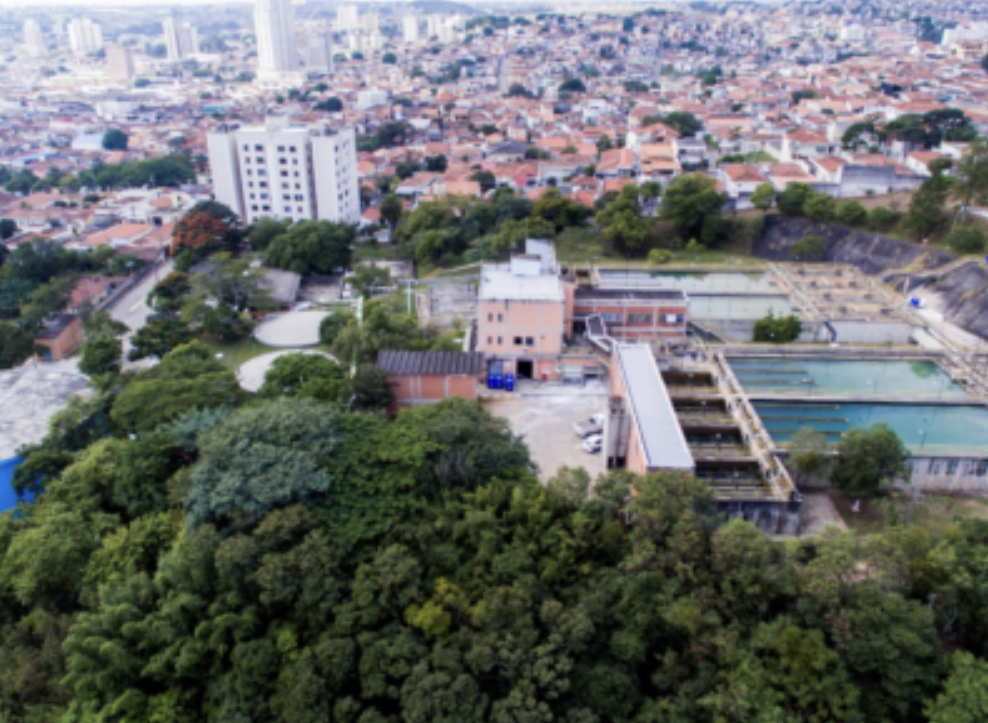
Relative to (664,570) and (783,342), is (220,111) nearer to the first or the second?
(783,342)

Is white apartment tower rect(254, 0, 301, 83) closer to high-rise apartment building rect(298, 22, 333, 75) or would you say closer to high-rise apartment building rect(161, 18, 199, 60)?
high-rise apartment building rect(298, 22, 333, 75)

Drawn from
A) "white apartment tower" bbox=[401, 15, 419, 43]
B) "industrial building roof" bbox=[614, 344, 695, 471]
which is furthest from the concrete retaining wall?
"white apartment tower" bbox=[401, 15, 419, 43]

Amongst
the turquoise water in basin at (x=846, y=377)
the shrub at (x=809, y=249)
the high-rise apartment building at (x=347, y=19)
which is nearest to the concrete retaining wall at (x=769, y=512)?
the turquoise water in basin at (x=846, y=377)

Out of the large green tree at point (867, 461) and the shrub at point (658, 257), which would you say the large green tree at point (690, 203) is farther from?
the large green tree at point (867, 461)

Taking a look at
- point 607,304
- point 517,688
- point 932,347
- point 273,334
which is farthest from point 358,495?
point 932,347

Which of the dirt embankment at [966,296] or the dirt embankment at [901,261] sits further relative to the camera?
the dirt embankment at [901,261]

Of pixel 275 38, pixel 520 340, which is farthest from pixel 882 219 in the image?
pixel 275 38
